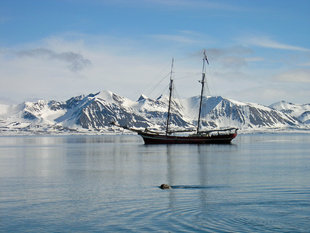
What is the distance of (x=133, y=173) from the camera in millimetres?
57281

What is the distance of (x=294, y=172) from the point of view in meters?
55.4

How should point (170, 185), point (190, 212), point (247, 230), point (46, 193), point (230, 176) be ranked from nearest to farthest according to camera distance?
point (247, 230) → point (190, 212) → point (46, 193) → point (170, 185) → point (230, 176)

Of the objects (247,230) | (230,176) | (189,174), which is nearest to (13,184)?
(189,174)

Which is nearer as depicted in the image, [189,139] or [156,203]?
[156,203]

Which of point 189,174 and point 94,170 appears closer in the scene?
point 189,174

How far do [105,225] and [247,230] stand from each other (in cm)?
886

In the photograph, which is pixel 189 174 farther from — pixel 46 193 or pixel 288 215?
pixel 288 215

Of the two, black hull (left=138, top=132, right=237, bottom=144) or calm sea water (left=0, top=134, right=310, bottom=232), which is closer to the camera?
calm sea water (left=0, top=134, right=310, bottom=232)

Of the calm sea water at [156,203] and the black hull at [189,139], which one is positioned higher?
the black hull at [189,139]

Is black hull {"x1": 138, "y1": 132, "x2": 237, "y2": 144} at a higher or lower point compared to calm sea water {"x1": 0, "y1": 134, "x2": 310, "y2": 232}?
higher

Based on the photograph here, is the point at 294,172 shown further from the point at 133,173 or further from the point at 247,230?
the point at 247,230

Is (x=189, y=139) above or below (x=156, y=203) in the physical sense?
above

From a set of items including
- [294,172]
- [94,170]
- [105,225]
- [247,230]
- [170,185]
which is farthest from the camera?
[94,170]

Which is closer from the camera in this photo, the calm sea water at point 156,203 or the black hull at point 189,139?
the calm sea water at point 156,203
